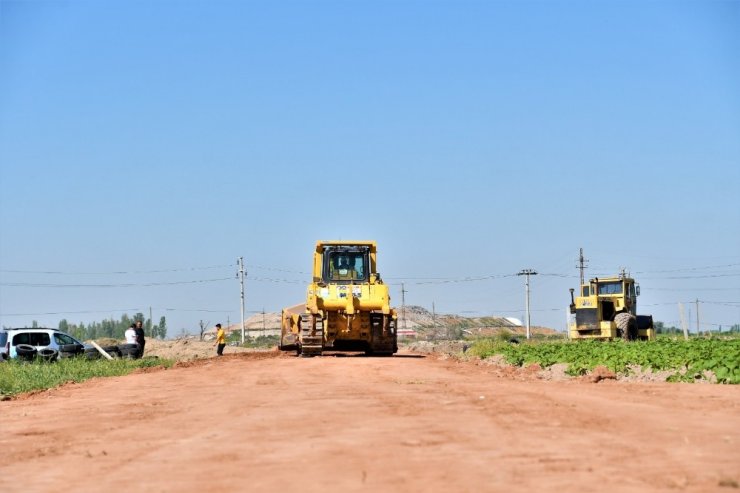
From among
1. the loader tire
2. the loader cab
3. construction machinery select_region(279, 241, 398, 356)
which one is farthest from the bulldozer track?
the loader tire

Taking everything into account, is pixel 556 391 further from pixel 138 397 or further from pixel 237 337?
pixel 237 337

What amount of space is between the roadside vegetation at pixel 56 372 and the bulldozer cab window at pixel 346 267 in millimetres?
6663

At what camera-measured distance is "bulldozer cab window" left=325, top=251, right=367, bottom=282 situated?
3622 centimetres

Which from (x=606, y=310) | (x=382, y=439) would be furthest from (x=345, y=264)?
(x=382, y=439)

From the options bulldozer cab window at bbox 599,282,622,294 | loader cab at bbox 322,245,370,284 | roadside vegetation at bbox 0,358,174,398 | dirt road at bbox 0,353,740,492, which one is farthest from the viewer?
bulldozer cab window at bbox 599,282,622,294

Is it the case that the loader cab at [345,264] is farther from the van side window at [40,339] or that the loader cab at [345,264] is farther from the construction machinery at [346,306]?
the van side window at [40,339]

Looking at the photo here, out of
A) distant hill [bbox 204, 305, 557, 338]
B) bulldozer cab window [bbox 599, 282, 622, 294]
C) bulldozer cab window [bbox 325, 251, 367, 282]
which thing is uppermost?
bulldozer cab window [bbox 325, 251, 367, 282]

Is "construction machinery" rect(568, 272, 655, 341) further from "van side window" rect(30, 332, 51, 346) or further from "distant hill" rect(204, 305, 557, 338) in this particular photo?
"distant hill" rect(204, 305, 557, 338)

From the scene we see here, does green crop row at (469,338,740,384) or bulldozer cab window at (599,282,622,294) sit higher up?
bulldozer cab window at (599,282,622,294)

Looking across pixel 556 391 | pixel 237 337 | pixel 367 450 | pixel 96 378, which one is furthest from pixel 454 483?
pixel 237 337

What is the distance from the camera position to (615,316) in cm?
4544

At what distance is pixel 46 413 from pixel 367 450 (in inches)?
319

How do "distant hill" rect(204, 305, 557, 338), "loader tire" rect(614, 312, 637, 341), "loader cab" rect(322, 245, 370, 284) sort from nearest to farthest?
1. "loader cab" rect(322, 245, 370, 284)
2. "loader tire" rect(614, 312, 637, 341)
3. "distant hill" rect(204, 305, 557, 338)

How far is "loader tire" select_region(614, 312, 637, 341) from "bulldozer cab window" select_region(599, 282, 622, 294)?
111cm
